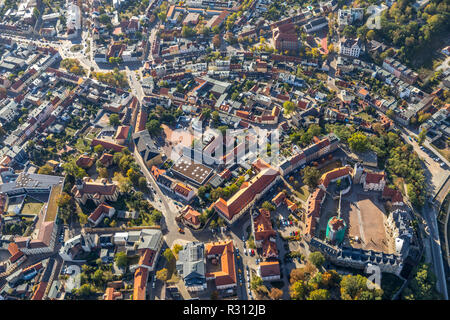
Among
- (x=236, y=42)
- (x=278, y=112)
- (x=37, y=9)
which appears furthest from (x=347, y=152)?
(x=37, y=9)

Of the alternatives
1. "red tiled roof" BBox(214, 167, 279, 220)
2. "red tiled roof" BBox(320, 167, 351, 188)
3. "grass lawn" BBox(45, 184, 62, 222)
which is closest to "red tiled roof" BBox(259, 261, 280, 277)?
"red tiled roof" BBox(214, 167, 279, 220)

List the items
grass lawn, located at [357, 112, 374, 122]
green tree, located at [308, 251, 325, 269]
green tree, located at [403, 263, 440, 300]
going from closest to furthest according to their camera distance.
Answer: green tree, located at [403, 263, 440, 300] < green tree, located at [308, 251, 325, 269] < grass lawn, located at [357, 112, 374, 122]

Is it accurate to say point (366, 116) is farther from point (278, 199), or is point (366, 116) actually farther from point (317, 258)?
point (317, 258)

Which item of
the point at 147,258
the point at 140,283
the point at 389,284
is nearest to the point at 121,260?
the point at 147,258

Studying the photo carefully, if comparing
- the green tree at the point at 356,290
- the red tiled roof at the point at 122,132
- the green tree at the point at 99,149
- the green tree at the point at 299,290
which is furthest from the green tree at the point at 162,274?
the red tiled roof at the point at 122,132

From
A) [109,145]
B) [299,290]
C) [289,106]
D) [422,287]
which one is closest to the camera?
[299,290]

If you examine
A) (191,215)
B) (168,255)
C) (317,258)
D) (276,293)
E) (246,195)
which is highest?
(246,195)

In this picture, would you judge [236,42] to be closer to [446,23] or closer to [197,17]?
[197,17]

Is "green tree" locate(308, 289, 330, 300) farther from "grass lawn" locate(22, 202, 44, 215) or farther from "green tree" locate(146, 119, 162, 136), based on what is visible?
"grass lawn" locate(22, 202, 44, 215)
